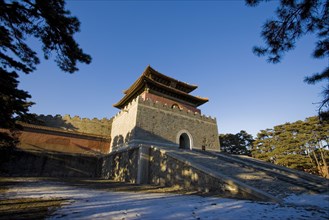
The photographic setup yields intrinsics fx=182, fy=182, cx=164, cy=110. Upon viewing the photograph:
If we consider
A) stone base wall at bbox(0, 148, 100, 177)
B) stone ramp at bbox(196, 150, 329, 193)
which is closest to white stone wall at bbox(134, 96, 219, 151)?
stone base wall at bbox(0, 148, 100, 177)

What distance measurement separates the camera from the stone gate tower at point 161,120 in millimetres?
13547

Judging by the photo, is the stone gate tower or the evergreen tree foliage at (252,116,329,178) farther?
the evergreen tree foliage at (252,116,329,178)

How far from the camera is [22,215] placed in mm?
2918

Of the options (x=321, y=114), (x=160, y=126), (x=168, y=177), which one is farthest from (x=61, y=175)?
(x=321, y=114)

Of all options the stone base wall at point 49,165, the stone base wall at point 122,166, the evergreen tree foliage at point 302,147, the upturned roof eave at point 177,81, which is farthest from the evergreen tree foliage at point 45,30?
the evergreen tree foliage at point 302,147

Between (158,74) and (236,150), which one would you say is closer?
(158,74)

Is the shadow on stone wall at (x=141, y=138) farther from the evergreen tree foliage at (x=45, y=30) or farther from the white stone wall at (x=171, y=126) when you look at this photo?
the evergreen tree foliage at (x=45, y=30)

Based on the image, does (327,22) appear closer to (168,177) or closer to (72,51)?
(72,51)

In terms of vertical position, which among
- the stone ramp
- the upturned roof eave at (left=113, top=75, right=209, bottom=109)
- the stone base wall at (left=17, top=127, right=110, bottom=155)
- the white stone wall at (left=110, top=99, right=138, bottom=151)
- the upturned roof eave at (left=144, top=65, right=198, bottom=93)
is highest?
the upturned roof eave at (left=144, top=65, right=198, bottom=93)

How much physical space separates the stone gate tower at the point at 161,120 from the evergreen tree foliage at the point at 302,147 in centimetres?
1143

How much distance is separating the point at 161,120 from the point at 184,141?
307cm

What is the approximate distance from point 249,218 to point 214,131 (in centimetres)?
1467

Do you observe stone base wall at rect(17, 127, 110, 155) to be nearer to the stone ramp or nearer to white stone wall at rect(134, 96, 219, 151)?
white stone wall at rect(134, 96, 219, 151)

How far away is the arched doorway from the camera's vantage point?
15.2 m
